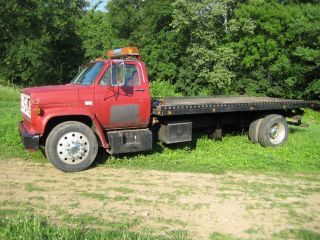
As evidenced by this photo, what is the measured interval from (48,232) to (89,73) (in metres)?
4.76

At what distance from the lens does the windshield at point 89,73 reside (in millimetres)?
8656

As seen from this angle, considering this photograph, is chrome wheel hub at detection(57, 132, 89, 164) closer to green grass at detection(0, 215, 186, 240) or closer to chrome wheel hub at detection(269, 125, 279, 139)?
green grass at detection(0, 215, 186, 240)

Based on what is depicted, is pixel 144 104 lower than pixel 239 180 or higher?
higher

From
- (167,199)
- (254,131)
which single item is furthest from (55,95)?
(254,131)

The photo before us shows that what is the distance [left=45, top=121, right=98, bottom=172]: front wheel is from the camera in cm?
795

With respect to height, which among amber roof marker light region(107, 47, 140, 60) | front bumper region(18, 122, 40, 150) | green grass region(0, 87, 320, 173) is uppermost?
amber roof marker light region(107, 47, 140, 60)

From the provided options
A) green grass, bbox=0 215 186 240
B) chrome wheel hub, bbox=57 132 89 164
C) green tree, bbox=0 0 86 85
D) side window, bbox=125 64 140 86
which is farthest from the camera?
green tree, bbox=0 0 86 85

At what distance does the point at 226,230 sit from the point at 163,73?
29004 mm

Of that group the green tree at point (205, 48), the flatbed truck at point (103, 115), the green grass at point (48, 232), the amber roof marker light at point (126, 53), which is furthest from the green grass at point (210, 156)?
the green tree at point (205, 48)

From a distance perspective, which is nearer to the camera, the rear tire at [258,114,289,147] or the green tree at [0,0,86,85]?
the rear tire at [258,114,289,147]

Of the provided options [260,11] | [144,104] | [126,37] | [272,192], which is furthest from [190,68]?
[272,192]

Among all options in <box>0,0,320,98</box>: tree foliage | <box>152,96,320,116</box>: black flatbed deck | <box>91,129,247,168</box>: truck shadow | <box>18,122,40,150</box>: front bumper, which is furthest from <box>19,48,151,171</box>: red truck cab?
<box>0,0,320,98</box>: tree foliage

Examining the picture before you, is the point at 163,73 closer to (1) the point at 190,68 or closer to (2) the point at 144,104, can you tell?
(1) the point at 190,68

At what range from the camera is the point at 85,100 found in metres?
8.30
